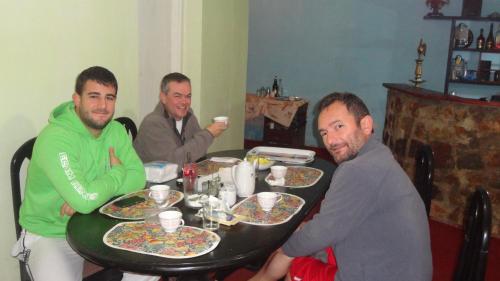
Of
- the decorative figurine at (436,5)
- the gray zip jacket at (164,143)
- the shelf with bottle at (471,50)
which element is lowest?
the gray zip jacket at (164,143)

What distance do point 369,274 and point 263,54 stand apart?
16.8ft

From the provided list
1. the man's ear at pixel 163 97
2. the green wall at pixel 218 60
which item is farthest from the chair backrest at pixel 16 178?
the green wall at pixel 218 60

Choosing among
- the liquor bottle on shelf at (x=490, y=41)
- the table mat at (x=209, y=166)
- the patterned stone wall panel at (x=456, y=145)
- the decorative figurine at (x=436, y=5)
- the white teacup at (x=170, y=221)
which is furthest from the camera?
the decorative figurine at (x=436, y=5)

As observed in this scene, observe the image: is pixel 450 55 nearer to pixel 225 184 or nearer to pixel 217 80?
pixel 217 80

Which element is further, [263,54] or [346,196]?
[263,54]

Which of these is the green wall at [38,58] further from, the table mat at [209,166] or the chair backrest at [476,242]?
the chair backrest at [476,242]

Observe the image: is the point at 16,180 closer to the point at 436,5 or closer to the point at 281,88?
the point at 281,88

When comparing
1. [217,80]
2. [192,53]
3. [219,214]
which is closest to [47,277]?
[219,214]

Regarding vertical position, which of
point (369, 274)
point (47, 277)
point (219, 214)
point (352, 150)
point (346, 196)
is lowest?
point (47, 277)

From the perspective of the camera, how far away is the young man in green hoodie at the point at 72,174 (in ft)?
5.88

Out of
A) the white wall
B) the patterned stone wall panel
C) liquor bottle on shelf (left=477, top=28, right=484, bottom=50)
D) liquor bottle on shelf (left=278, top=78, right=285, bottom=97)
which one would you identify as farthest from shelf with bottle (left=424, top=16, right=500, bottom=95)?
the white wall

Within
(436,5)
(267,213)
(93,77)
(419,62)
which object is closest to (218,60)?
(93,77)

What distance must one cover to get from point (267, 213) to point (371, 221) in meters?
0.44

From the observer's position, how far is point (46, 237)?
1.91m
